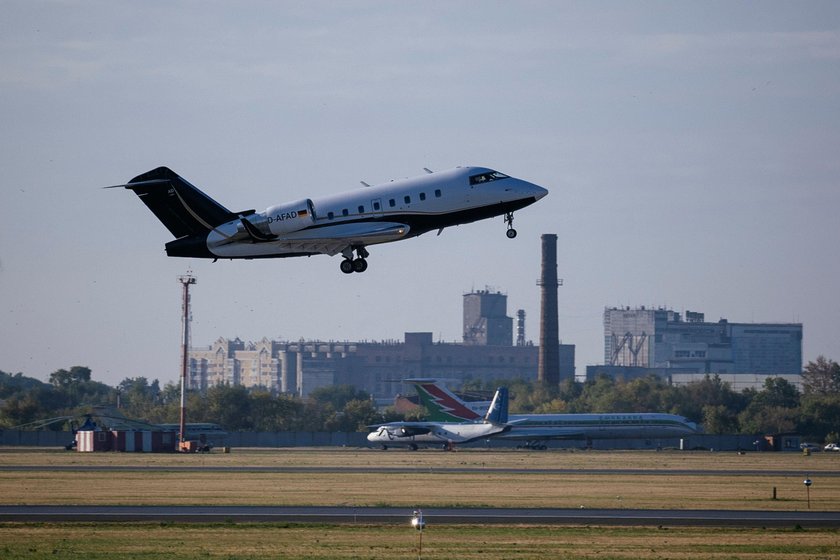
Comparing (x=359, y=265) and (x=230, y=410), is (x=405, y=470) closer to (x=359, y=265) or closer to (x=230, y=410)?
(x=359, y=265)

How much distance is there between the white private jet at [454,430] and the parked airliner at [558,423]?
205 centimetres

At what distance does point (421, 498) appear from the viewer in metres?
66.1

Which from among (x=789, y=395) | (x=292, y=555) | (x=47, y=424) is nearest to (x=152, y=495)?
(x=292, y=555)

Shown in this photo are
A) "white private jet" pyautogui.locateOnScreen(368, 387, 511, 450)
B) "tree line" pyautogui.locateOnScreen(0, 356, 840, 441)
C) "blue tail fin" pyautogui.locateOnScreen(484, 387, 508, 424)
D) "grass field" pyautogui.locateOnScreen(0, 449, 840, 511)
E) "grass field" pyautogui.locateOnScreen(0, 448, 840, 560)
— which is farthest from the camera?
"tree line" pyautogui.locateOnScreen(0, 356, 840, 441)

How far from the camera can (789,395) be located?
633ft

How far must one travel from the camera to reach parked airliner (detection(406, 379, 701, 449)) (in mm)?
137250

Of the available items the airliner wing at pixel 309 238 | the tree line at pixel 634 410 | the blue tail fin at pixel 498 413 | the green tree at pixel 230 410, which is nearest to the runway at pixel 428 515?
the airliner wing at pixel 309 238

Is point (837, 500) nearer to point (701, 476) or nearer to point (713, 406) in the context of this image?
point (701, 476)

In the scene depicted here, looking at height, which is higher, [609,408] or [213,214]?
[213,214]

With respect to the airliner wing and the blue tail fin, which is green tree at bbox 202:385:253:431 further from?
the airliner wing

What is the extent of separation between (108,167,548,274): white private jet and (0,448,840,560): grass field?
12.3 metres

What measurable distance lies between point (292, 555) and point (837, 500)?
34.0m

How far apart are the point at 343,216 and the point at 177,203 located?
859 cm

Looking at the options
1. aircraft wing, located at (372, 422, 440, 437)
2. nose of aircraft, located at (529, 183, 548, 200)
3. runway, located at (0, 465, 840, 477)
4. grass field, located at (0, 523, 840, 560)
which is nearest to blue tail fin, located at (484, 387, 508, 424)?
aircraft wing, located at (372, 422, 440, 437)
